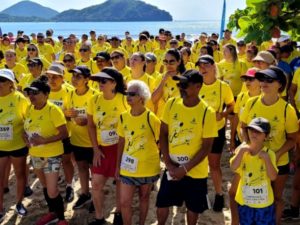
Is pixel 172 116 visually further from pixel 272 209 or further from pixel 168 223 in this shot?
pixel 168 223

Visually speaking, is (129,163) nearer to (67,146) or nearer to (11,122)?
(67,146)

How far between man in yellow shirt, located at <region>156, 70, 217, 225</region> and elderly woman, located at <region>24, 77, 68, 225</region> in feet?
4.43

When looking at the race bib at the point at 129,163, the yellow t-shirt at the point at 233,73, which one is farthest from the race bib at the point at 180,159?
the yellow t-shirt at the point at 233,73

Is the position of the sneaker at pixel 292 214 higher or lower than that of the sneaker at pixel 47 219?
higher

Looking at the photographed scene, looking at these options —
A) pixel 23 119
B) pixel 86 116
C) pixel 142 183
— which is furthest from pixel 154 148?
pixel 23 119

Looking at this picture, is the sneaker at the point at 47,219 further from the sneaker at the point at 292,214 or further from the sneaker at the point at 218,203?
the sneaker at the point at 292,214

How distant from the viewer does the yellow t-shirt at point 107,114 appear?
4922 millimetres

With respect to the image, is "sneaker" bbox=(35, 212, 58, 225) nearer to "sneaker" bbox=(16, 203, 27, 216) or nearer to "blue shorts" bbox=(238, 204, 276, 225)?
"sneaker" bbox=(16, 203, 27, 216)

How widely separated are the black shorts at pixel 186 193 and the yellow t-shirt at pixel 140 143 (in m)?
0.27

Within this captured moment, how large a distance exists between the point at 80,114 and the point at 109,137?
2.38 feet

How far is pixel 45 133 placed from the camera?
488 centimetres

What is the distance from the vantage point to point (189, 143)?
414cm

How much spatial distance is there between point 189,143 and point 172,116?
1.04ft

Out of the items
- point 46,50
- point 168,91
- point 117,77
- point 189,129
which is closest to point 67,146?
point 117,77
